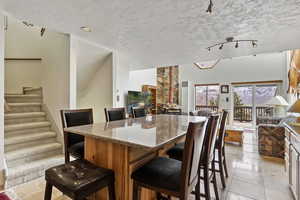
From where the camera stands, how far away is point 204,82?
7844 mm

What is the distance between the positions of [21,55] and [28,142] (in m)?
2.37

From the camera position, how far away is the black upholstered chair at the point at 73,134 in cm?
182

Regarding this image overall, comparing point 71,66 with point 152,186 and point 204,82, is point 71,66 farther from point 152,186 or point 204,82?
point 204,82

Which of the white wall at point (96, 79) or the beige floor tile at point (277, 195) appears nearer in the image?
the beige floor tile at point (277, 195)

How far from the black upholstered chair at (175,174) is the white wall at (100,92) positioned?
2849 millimetres

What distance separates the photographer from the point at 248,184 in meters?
2.34

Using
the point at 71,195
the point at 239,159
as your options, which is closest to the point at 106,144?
the point at 71,195

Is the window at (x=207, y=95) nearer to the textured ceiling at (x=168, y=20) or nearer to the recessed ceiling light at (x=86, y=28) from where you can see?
the textured ceiling at (x=168, y=20)

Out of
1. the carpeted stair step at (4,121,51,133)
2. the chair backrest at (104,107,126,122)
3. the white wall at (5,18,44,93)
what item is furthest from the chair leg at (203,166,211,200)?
the white wall at (5,18,44,93)

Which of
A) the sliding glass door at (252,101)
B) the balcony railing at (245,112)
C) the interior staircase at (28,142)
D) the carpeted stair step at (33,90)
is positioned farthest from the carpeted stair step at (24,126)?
the sliding glass door at (252,101)

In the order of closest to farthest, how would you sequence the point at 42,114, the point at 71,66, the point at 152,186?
1. the point at 152,186
2. the point at 71,66
3. the point at 42,114

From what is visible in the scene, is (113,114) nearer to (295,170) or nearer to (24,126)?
(24,126)

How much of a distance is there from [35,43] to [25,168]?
281cm

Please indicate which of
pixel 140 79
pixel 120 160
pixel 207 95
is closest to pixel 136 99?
pixel 140 79
